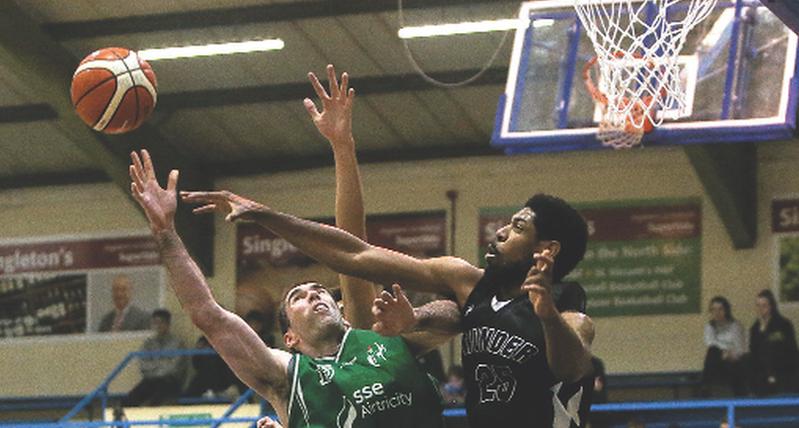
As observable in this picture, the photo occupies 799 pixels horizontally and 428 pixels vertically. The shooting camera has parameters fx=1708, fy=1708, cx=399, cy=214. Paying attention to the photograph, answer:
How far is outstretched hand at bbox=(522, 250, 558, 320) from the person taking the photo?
474 centimetres

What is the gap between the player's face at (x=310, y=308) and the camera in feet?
19.5

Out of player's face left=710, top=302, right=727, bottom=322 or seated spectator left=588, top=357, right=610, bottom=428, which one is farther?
player's face left=710, top=302, right=727, bottom=322

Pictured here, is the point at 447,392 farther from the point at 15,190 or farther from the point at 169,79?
the point at 15,190

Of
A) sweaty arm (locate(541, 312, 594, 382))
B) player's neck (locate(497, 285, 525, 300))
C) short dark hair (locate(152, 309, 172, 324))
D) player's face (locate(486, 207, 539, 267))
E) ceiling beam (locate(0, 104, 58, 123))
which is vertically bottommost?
sweaty arm (locate(541, 312, 594, 382))

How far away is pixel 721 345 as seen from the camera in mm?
15539

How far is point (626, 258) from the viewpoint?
16719 millimetres

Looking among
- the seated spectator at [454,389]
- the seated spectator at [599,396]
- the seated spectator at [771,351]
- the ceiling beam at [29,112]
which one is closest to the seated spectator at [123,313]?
the ceiling beam at [29,112]

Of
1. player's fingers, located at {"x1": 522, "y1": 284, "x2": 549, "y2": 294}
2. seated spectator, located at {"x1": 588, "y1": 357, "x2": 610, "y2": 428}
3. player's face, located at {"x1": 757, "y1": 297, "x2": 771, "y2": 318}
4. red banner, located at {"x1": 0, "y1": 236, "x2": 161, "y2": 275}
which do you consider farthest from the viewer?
red banner, located at {"x1": 0, "y1": 236, "x2": 161, "y2": 275}

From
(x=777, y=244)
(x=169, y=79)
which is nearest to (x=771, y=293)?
(x=777, y=244)

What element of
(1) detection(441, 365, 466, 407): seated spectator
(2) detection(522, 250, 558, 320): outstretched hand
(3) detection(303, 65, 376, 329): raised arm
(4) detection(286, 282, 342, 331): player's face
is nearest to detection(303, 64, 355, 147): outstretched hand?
(3) detection(303, 65, 376, 329): raised arm

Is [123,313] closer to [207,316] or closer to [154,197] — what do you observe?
[207,316]

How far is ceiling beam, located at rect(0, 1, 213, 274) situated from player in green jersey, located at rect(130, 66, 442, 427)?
10049mm

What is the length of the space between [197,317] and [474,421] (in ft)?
3.29

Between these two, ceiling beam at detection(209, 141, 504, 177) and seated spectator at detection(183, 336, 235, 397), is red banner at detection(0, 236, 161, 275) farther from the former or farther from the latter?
seated spectator at detection(183, 336, 235, 397)
